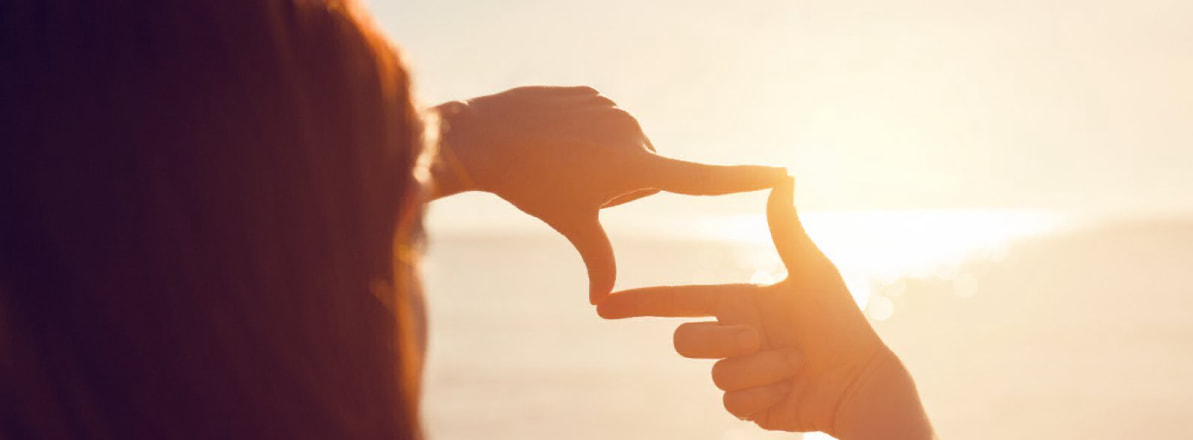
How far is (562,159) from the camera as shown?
1.62 metres

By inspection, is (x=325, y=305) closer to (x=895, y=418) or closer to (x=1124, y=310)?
(x=895, y=418)

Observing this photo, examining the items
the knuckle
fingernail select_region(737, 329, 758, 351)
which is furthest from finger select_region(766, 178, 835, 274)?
the knuckle

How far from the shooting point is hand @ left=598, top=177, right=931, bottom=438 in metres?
1.67

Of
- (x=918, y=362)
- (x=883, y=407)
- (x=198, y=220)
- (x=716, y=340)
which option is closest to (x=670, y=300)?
(x=716, y=340)

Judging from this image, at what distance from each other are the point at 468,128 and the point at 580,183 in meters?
0.21

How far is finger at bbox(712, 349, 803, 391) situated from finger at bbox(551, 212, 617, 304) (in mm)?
252

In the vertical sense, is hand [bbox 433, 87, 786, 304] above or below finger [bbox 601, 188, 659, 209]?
above

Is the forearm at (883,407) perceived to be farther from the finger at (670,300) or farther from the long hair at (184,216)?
the long hair at (184,216)

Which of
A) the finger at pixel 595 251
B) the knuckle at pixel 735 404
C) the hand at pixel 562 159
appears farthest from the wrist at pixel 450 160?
the knuckle at pixel 735 404

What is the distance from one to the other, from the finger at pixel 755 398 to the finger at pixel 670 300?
0.15 meters

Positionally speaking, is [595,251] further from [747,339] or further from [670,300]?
[747,339]

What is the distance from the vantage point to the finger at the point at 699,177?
1.56 meters

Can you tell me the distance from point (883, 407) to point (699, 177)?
1.58 feet

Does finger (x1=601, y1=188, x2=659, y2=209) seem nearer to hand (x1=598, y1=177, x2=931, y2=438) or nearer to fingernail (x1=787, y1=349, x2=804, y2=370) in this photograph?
hand (x1=598, y1=177, x2=931, y2=438)
